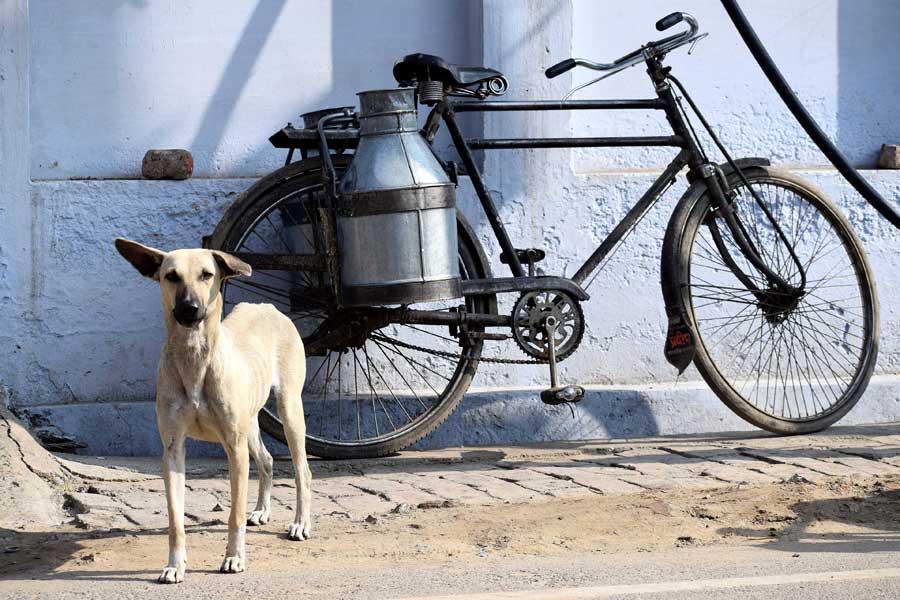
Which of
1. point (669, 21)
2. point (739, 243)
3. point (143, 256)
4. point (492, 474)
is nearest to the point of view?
point (143, 256)

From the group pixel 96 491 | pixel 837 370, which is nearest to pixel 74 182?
pixel 96 491

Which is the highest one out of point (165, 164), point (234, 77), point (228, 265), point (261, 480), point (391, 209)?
point (234, 77)

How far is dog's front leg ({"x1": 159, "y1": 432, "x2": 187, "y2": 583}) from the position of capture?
3.96m

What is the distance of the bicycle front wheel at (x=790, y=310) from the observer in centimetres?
675

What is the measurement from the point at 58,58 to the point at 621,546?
4.05 meters

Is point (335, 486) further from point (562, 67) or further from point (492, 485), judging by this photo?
point (562, 67)

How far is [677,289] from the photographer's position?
6398 millimetres

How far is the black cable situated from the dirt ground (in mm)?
1869

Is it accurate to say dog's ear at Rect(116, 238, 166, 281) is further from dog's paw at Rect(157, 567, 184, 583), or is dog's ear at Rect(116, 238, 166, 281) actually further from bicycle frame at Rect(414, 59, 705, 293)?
bicycle frame at Rect(414, 59, 705, 293)

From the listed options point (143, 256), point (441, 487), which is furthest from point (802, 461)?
Answer: point (143, 256)

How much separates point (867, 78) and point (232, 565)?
17.5 feet

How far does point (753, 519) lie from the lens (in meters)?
4.79

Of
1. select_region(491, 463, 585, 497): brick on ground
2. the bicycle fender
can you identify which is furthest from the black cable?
select_region(491, 463, 585, 497): brick on ground

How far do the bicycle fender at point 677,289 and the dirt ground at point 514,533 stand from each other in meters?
1.25
